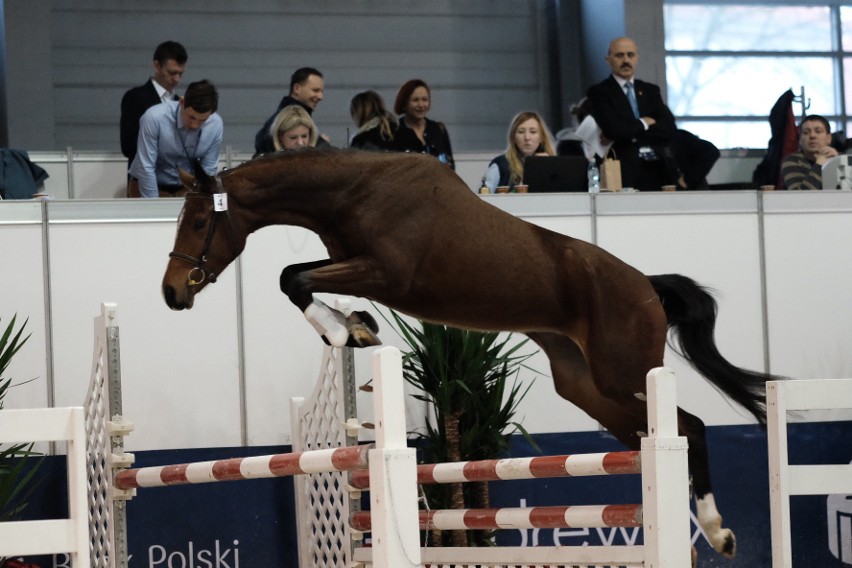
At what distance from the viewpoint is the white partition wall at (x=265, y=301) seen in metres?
6.18

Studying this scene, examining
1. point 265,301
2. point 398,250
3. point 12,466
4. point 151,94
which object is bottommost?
point 12,466

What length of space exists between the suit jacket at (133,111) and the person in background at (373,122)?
121 cm

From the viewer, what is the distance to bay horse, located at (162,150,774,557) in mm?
4633

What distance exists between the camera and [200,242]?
15.3ft

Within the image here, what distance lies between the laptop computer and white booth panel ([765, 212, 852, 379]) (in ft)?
3.55

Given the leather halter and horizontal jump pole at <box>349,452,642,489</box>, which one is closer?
horizontal jump pole at <box>349,452,642,489</box>

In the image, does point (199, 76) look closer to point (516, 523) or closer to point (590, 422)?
point (590, 422)

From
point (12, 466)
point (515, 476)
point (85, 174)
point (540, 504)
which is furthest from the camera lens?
point (85, 174)

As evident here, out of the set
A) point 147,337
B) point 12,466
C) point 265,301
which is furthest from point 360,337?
point 12,466

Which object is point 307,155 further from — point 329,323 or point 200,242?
point 329,323

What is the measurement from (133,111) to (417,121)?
5.36 feet

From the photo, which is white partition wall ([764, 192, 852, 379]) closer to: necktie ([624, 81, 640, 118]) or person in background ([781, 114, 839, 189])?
person in background ([781, 114, 839, 189])

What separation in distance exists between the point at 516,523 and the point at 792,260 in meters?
3.56

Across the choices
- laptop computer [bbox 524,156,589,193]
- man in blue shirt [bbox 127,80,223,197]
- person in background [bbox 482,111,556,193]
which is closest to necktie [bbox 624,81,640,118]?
person in background [bbox 482,111,556,193]
